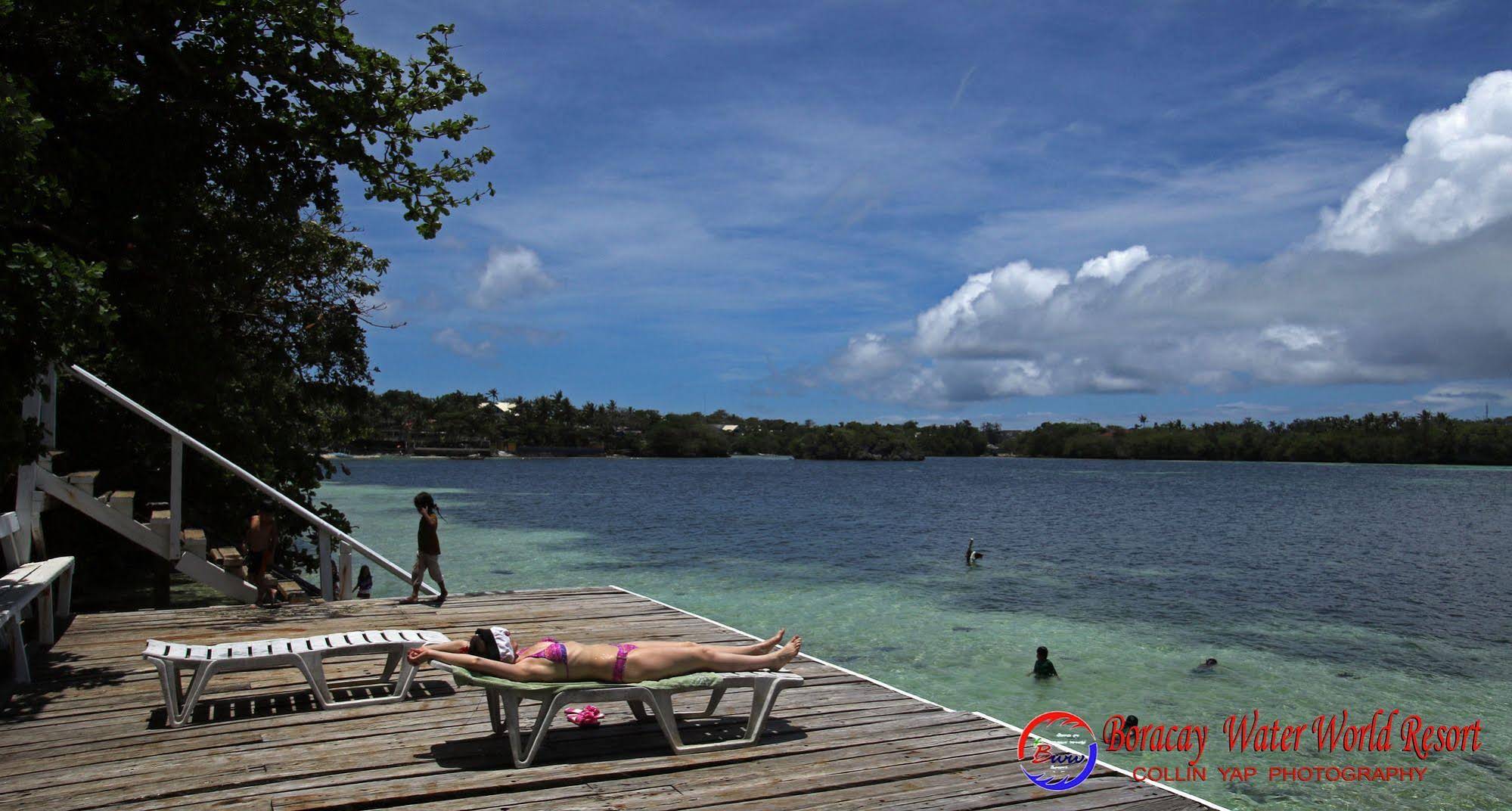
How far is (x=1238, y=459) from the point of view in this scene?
176625 millimetres

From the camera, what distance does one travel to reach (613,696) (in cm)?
495

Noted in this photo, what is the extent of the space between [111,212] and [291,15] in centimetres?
217

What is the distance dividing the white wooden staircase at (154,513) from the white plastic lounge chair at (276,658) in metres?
3.48

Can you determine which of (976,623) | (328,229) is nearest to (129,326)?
(328,229)

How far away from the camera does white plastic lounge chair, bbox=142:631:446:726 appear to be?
536 centimetres

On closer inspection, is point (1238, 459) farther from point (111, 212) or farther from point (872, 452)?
point (111, 212)

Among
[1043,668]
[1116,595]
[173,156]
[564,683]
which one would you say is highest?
[173,156]

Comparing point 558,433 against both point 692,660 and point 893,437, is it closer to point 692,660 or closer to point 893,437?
point 893,437

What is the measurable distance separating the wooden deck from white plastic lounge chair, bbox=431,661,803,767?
0.11 meters

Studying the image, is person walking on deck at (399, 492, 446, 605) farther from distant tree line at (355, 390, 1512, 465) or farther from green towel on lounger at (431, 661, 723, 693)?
distant tree line at (355, 390, 1512, 465)

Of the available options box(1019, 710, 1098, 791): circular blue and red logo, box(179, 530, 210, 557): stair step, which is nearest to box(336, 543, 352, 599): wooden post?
box(179, 530, 210, 557): stair step

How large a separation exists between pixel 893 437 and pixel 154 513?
553ft

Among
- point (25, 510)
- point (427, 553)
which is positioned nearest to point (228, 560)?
point (25, 510)

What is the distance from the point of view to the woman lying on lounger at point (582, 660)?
5.00 m
